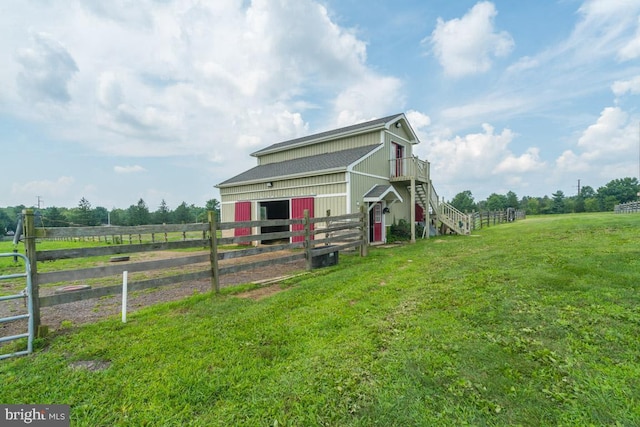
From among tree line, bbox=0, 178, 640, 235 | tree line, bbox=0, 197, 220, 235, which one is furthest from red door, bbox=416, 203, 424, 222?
tree line, bbox=0, 197, 220, 235

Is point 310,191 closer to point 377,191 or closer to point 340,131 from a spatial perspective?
point 377,191

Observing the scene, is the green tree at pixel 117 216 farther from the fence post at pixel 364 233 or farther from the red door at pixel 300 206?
the fence post at pixel 364 233

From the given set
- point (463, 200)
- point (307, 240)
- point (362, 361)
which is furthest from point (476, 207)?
point (362, 361)

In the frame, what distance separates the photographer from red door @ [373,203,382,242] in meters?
13.4

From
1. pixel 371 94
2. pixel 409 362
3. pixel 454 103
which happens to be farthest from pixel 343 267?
pixel 454 103

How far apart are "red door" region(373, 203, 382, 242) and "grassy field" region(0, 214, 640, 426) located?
8.60 meters

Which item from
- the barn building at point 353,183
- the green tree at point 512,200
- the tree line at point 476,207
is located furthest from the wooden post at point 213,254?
the green tree at point 512,200

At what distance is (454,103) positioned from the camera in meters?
17.8

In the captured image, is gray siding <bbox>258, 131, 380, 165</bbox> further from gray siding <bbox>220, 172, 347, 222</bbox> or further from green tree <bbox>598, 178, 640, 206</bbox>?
green tree <bbox>598, 178, 640, 206</bbox>

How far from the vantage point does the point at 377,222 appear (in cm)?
1348

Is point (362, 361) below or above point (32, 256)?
below

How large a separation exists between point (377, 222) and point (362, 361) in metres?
11.2

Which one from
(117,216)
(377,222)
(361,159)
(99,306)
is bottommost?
(99,306)

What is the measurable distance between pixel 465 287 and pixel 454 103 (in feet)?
55.8
